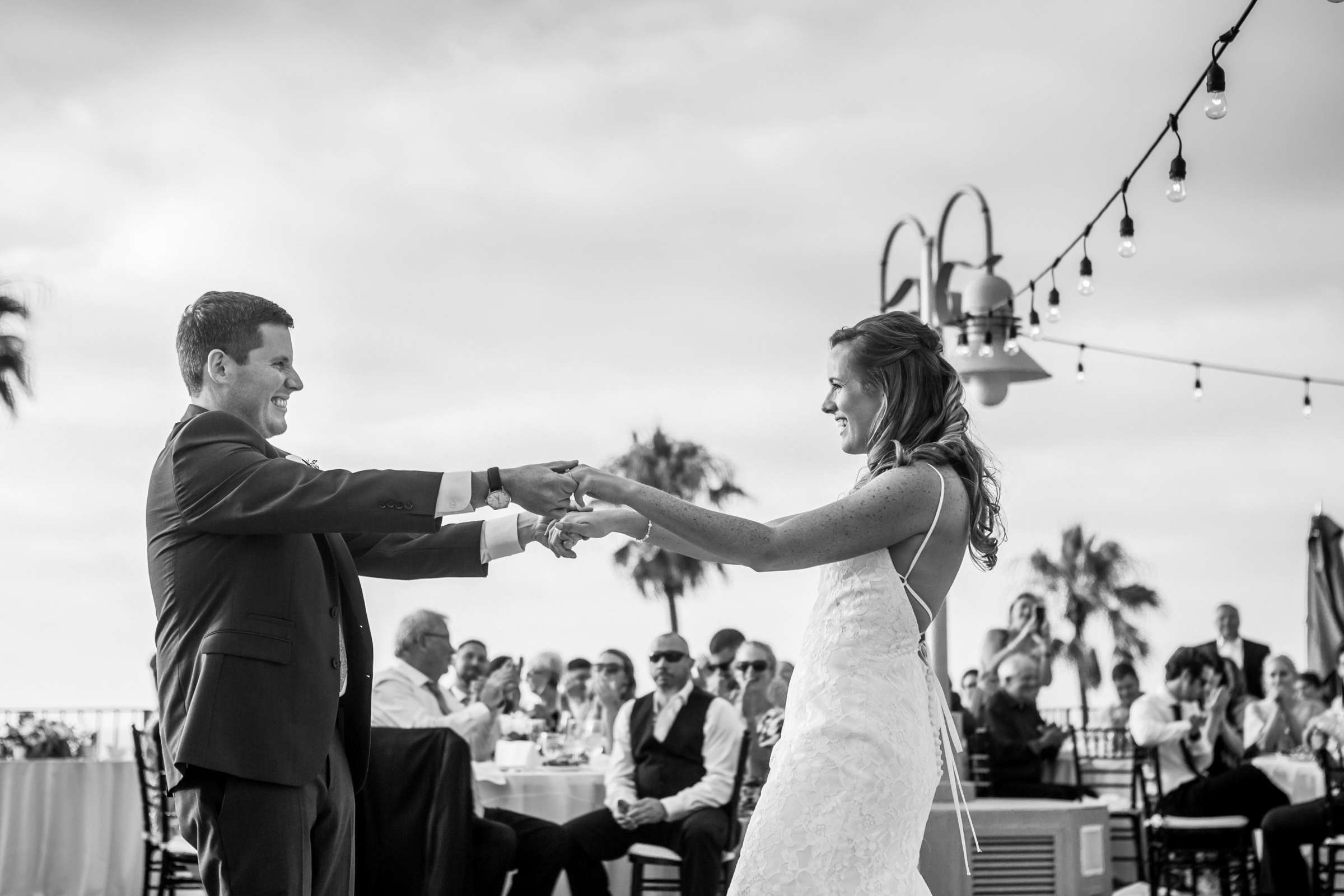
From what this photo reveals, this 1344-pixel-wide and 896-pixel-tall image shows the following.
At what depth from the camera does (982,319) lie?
300 inches

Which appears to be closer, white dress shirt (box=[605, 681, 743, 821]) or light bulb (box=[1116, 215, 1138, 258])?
light bulb (box=[1116, 215, 1138, 258])

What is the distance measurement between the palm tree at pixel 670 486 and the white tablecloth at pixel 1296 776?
2077 centimetres

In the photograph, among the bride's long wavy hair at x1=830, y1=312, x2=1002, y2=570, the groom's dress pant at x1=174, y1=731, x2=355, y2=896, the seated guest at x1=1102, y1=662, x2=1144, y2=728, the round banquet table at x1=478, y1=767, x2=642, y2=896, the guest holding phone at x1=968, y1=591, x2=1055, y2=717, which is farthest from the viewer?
the seated guest at x1=1102, y1=662, x2=1144, y2=728

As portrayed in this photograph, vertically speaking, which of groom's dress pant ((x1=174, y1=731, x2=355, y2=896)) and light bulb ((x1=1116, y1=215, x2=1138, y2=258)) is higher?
light bulb ((x1=1116, y1=215, x2=1138, y2=258))

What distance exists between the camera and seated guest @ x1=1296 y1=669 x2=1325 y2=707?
959 cm

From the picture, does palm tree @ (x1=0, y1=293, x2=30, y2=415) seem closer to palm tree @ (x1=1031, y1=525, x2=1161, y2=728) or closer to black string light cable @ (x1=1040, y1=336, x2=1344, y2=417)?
black string light cable @ (x1=1040, y1=336, x2=1344, y2=417)

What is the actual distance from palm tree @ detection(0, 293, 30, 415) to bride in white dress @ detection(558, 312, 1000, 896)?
22.2m

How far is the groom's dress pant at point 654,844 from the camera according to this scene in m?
6.76

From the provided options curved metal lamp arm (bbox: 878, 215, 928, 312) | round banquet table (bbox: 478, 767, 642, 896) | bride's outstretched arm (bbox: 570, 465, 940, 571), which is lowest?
round banquet table (bbox: 478, 767, 642, 896)

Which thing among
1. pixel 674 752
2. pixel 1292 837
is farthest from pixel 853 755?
pixel 1292 837

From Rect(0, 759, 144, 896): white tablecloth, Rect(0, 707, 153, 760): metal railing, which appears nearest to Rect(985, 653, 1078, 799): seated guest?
Rect(0, 759, 144, 896): white tablecloth

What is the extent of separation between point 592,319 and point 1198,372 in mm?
6170

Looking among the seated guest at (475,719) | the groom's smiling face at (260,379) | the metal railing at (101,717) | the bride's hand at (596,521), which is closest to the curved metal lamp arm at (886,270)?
the seated guest at (475,719)

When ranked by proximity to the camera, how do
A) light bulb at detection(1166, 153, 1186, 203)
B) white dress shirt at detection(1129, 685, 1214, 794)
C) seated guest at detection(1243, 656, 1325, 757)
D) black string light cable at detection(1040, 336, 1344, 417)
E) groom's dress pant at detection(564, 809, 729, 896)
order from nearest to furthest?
light bulb at detection(1166, 153, 1186, 203), groom's dress pant at detection(564, 809, 729, 896), white dress shirt at detection(1129, 685, 1214, 794), seated guest at detection(1243, 656, 1325, 757), black string light cable at detection(1040, 336, 1344, 417)
